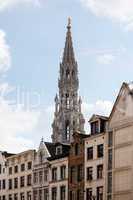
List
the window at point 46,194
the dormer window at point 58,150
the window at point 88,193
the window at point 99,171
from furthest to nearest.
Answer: the window at point 46,194 → the dormer window at point 58,150 → the window at point 88,193 → the window at point 99,171

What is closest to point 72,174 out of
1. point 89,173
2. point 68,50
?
point 89,173

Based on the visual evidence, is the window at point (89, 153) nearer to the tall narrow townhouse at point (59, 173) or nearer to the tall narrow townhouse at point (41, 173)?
Answer: the tall narrow townhouse at point (59, 173)

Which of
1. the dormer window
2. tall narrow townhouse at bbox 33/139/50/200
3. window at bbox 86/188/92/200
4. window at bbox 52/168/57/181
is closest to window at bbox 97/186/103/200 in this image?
window at bbox 86/188/92/200

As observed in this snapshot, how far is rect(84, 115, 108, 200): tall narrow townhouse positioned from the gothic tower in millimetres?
82085

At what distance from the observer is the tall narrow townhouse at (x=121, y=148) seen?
73.2 m

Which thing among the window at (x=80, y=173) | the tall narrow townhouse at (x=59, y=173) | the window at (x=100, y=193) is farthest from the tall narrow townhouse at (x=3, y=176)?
the window at (x=100, y=193)

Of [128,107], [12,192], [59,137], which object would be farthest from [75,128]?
[128,107]

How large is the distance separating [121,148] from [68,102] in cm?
10569

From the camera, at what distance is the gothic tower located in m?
171

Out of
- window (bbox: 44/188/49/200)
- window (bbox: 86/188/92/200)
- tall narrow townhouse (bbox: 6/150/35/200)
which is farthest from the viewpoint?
tall narrow townhouse (bbox: 6/150/35/200)

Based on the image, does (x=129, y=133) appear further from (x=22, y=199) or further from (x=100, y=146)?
(x=22, y=199)

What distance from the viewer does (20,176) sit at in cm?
9856

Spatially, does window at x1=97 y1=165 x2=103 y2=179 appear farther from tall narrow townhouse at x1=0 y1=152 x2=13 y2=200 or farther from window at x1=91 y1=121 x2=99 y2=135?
tall narrow townhouse at x1=0 y1=152 x2=13 y2=200

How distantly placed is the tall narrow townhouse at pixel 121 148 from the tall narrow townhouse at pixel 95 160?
1517 millimetres
